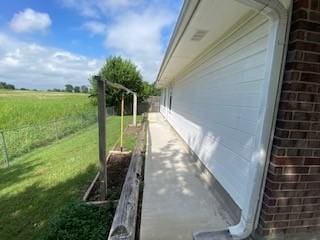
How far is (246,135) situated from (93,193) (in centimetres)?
275

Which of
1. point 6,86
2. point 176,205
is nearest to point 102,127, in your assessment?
point 176,205

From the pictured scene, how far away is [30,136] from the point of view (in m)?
7.81

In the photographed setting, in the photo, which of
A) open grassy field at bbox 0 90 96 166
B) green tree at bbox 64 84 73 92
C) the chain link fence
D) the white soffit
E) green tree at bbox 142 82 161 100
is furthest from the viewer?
green tree at bbox 64 84 73 92

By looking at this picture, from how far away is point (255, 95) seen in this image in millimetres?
2664

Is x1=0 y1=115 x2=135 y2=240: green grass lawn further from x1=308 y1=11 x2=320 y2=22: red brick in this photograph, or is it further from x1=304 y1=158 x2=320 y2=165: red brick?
x1=308 y1=11 x2=320 y2=22: red brick

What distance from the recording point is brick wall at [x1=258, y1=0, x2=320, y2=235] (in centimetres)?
185

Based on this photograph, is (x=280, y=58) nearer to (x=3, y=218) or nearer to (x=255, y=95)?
(x=255, y=95)

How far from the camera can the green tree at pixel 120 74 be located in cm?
2169

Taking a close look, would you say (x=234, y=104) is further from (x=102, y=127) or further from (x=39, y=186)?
(x=39, y=186)

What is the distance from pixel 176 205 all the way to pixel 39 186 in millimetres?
2753

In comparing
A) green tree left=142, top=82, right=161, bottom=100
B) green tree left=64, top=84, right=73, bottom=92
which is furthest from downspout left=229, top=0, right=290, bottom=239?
green tree left=64, top=84, right=73, bottom=92

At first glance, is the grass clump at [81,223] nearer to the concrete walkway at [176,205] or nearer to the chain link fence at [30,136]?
the concrete walkway at [176,205]

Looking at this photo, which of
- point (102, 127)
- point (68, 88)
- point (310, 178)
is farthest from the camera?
point (68, 88)

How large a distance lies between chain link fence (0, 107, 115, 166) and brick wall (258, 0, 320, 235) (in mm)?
6415
